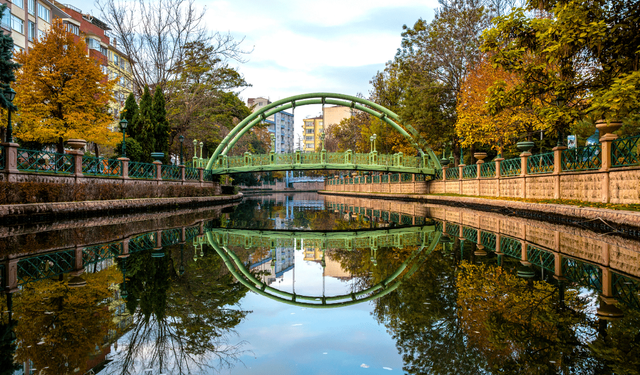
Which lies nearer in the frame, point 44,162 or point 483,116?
point 44,162

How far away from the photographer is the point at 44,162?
15.6 metres

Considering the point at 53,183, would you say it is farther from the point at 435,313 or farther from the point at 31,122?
the point at 435,313

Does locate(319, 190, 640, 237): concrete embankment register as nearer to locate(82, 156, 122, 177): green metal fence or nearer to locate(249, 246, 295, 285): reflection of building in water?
locate(249, 246, 295, 285): reflection of building in water

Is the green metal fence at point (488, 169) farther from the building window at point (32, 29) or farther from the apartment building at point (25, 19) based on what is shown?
the building window at point (32, 29)

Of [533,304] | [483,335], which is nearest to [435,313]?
[483,335]

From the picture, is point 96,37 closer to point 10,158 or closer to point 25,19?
point 25,19

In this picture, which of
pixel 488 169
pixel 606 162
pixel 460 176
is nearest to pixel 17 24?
pixel 460 176

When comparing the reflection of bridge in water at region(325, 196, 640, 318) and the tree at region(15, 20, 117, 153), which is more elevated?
the tree at region(15, 20, 117, 153)

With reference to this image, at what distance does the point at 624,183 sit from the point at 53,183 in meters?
17.2

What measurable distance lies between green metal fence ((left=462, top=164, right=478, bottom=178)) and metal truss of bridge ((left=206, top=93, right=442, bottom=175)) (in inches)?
188

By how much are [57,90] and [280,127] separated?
93.2 m

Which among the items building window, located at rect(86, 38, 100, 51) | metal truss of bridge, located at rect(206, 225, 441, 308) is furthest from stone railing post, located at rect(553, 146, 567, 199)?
building window, located at rect(86, 38, 100, 51)

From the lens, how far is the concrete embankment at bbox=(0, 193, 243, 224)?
12476mm

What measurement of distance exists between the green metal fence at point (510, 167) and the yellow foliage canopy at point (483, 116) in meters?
2.78
